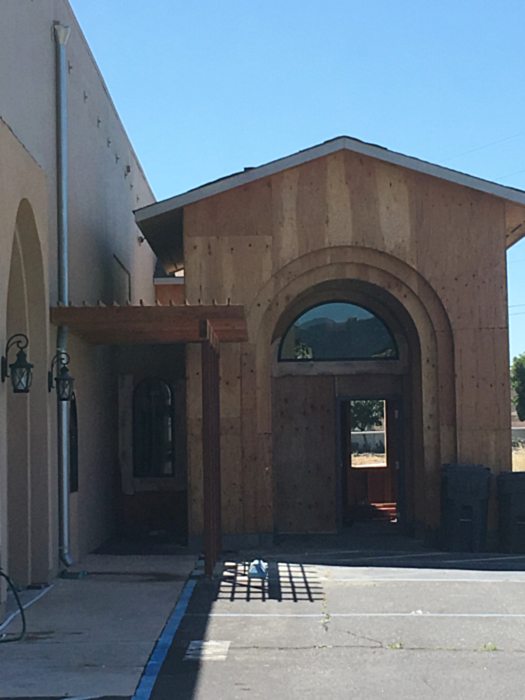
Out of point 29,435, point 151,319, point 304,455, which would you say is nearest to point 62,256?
point 151,319

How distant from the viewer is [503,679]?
6.16m

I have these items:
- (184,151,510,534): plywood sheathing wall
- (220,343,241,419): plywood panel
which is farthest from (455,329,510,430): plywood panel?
(220,343,241,419): plywood panel

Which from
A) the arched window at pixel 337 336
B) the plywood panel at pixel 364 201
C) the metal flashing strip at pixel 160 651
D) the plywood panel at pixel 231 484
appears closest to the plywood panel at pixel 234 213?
the plywood panel at pixel 364 201

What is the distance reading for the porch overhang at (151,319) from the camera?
31.5 feet

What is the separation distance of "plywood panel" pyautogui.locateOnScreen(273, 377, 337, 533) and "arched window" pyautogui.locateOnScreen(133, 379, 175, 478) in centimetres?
265

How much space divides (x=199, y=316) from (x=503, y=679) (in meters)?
5.09

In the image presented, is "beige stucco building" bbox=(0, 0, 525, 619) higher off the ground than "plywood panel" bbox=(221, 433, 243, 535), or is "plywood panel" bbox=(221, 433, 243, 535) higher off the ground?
"beige stucco building" bbox=(0, 0, 525, 619)

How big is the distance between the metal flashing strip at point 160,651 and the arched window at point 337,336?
216 inches

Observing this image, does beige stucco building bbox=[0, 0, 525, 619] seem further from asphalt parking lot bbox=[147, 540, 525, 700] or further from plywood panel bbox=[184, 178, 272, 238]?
asphalt parking lot bbox=[147, 540, 525, 700]

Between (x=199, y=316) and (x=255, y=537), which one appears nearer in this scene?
(x=199, y=316)

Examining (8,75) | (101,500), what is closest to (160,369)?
(101,500)

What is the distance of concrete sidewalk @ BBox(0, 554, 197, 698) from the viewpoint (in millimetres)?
6066

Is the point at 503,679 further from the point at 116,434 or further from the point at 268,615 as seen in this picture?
the point at 116,434

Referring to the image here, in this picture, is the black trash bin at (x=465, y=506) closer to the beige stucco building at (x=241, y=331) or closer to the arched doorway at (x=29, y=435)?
the beige stucco building at (x=241, y=331)
